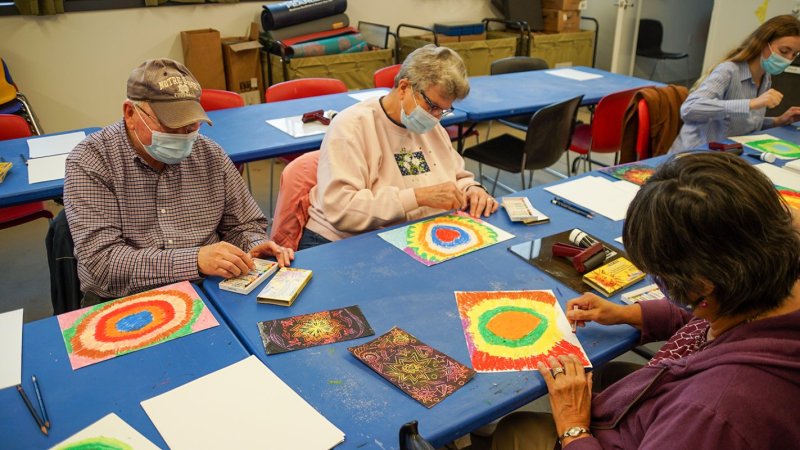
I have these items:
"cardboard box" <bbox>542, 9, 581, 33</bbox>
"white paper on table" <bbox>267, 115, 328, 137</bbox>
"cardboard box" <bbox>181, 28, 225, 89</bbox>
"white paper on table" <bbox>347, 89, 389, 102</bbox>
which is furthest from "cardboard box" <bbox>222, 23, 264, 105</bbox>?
"cardboard box" <bbox>542, 9, 581, 33</bbox>

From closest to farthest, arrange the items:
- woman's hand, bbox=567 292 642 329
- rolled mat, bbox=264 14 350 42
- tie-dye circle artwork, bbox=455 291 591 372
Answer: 1. tie-dye circle artwork, bbox=455 291 591 372
2. woman's hand, bbox=567 292 642 329
3. rolled mat, bbox=264 14 350 42

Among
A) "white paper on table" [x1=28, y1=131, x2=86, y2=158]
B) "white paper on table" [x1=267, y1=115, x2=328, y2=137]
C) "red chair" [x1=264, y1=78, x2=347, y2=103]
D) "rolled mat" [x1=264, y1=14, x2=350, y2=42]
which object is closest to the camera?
"white paper on table" [x1=28, y1=131, x2=86, y2=158]

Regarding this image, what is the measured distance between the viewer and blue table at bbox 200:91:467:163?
2.74 metres

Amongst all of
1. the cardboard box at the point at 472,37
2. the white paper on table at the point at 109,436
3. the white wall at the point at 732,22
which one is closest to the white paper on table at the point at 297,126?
the white paper on table at the point at 109,436

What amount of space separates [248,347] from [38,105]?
4219mm

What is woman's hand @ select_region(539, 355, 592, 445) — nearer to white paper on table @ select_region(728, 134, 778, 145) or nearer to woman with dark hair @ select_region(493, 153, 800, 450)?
woman with dark hair @ select_region(493, 153, 800, 450)

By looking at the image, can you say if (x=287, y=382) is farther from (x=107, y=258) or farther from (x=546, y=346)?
(x=107, y=258)

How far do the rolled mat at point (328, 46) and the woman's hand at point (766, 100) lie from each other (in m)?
Result: 3.30

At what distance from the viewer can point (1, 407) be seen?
1.14 m

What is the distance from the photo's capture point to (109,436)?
3.49ft

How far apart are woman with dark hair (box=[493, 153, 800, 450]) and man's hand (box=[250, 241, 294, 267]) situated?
0.99 metres

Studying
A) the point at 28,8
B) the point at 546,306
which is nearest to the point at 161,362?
→ the point at 546,306

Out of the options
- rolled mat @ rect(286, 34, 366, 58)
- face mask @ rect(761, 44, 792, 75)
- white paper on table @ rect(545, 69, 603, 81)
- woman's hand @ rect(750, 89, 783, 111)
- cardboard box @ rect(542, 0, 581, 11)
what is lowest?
white paper on table @ rect(545, 69, 603, 81)

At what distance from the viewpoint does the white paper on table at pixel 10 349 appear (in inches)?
47.8
